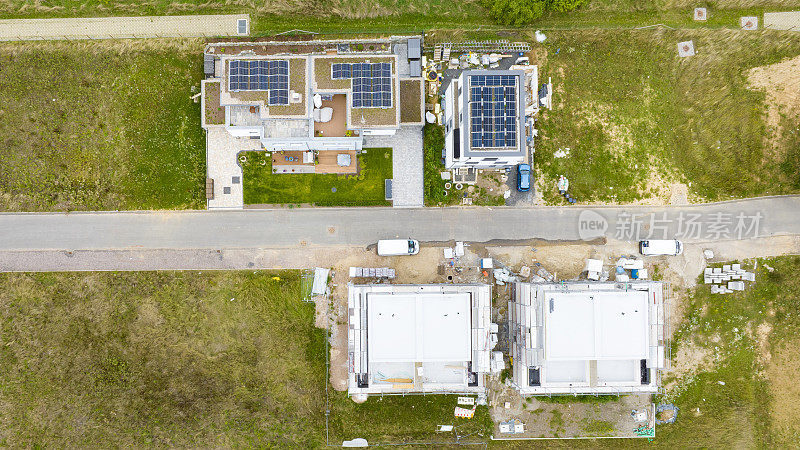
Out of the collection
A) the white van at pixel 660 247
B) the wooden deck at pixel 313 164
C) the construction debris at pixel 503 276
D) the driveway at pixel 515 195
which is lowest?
the construction debris at pixel 503 276

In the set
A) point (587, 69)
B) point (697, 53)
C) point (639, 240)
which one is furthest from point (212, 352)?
point (697, 53)

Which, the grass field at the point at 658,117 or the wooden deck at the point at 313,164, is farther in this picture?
the grass field at the point at 658,117

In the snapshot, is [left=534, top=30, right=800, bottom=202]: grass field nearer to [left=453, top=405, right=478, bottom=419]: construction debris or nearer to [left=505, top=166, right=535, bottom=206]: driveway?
Answer: [left=505, top=166, right=535, bottom=206]: driveway

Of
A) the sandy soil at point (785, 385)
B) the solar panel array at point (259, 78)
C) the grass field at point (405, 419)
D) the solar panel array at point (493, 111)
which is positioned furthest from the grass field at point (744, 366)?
the solar panel array at point (259, 78)

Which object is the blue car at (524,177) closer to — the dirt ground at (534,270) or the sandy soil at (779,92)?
the dirt ground at (534,270)

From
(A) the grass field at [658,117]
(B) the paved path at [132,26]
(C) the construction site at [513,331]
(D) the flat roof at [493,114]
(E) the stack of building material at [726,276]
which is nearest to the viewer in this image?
(D) the flat roof at [493,114]

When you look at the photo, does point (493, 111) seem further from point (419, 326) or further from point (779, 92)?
point (779, 92)

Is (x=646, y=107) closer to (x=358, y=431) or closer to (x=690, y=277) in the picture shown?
(x=690, y=277)
